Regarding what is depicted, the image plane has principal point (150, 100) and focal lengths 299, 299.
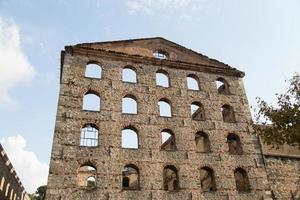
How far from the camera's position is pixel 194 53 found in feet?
81.9

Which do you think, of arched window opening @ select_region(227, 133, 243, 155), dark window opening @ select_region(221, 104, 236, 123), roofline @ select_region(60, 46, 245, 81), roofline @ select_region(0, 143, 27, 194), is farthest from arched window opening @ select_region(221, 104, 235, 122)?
roofline @ select_region(0, 143, 27, 194)

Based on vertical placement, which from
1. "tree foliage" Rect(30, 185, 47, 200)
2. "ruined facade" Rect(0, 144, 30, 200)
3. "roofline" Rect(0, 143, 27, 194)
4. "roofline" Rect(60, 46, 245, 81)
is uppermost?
"roofline" Rect(60, 46, 245, 81)

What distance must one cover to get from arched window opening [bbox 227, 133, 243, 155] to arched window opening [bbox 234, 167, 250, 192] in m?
1.26

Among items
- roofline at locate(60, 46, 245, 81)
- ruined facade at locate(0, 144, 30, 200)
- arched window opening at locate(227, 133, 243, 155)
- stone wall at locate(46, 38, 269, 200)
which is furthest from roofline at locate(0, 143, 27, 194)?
arched window opening at locate(227, 133, 243, 155)

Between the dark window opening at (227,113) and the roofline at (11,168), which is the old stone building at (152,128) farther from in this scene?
the roofline at (11,168)

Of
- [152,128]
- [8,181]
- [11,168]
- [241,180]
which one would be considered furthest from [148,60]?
[8,181]

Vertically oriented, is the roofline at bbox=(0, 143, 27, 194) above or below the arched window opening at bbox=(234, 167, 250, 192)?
above

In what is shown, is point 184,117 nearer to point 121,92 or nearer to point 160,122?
point 160,122

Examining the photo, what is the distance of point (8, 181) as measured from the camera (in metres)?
23.7

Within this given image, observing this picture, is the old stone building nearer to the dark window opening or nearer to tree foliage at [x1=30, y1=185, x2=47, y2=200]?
the dark window opening

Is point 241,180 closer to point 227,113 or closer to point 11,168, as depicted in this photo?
point 227,113

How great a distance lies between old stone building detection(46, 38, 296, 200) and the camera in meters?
17.0

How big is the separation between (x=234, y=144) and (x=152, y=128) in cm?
661

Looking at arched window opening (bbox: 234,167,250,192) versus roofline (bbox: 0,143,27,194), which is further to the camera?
roofline (bbox: 0,143,27,194)
